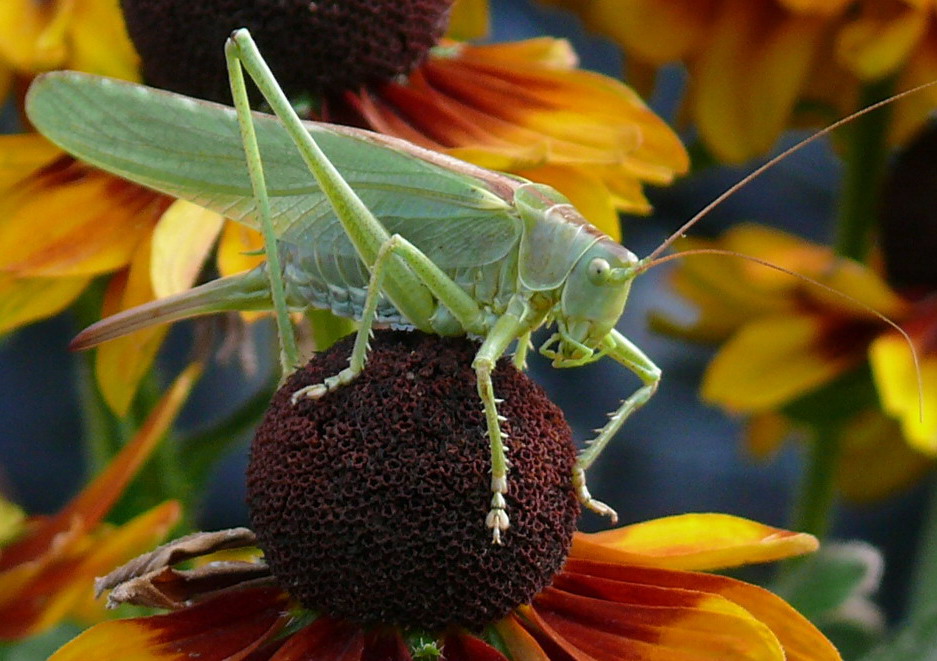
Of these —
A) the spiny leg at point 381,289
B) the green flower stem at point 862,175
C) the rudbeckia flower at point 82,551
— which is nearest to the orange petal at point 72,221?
the rudbeckia flower at point 82,551

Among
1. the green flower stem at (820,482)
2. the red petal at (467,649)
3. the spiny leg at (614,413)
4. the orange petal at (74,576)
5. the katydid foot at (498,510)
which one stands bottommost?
the green flower stem at (820,482)

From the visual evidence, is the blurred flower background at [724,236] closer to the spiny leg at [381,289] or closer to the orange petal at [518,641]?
the spiny leg at [381,289]

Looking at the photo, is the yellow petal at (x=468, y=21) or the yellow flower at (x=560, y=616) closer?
the yellow flower at (x=560, y=616)

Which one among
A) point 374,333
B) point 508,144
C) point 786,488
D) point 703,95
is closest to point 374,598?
point 374,333

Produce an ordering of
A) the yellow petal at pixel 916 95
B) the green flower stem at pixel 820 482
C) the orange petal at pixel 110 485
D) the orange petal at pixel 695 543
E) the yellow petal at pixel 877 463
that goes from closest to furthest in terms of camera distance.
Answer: the orange petal at pixel 695 543, the orange petal at pixel 110 485, the yellow petal at pixel 916 95, the green flower stem at pixel 820 482, the yellow petal at pixel 877 463

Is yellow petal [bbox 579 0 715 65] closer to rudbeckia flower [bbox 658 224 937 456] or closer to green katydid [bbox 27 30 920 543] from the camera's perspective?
rudbeckia flower [bbox 658 224 937 456]

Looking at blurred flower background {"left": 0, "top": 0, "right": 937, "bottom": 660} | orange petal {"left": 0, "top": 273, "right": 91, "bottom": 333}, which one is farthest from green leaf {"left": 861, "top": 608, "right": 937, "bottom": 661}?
orange petal {"left": 0, "top": 273, "right": 91, "bottom": 333}

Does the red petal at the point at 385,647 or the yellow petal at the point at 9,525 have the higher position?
the red petal at the point at 385,647
